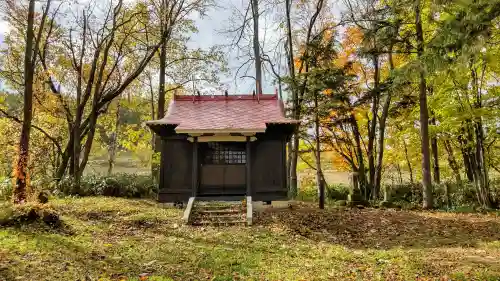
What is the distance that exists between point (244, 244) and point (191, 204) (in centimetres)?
433

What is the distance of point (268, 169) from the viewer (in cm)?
1472

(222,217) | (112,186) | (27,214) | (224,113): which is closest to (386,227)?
(222,217)

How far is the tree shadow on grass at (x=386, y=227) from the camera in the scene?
9883 millimetres

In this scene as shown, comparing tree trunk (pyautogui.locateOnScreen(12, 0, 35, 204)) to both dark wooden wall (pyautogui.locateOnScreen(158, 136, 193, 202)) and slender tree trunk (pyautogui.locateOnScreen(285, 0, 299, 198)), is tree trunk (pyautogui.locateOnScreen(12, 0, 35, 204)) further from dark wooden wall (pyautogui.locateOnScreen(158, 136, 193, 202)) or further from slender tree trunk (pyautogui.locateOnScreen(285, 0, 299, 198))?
slender tree trunk (pyautogui.locateOnScreen(285, 0, 299, 198))

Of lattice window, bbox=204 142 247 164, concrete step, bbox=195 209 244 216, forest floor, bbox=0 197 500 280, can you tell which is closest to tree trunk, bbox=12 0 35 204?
forest floor, bbox=0 197 500 280

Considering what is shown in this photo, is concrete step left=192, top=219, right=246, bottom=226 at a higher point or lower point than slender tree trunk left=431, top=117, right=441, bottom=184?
Answer: lower

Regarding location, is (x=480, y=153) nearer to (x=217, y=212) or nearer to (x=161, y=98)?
(x=217, y=212)

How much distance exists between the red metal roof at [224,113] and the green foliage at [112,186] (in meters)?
6.06

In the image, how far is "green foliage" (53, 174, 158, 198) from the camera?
1738cm

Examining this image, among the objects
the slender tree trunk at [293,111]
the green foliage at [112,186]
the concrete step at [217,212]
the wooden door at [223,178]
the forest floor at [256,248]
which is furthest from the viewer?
the slender tree trunk at [293,111]

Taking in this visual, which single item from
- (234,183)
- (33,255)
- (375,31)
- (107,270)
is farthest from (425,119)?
(33,255)

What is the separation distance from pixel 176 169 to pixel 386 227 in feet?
28.7

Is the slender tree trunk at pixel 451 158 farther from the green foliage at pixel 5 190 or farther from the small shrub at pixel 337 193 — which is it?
the green foliage at pixel 5 190

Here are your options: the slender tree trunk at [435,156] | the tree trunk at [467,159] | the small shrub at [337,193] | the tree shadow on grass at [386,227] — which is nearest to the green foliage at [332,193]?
the small shrub at [337,193]
